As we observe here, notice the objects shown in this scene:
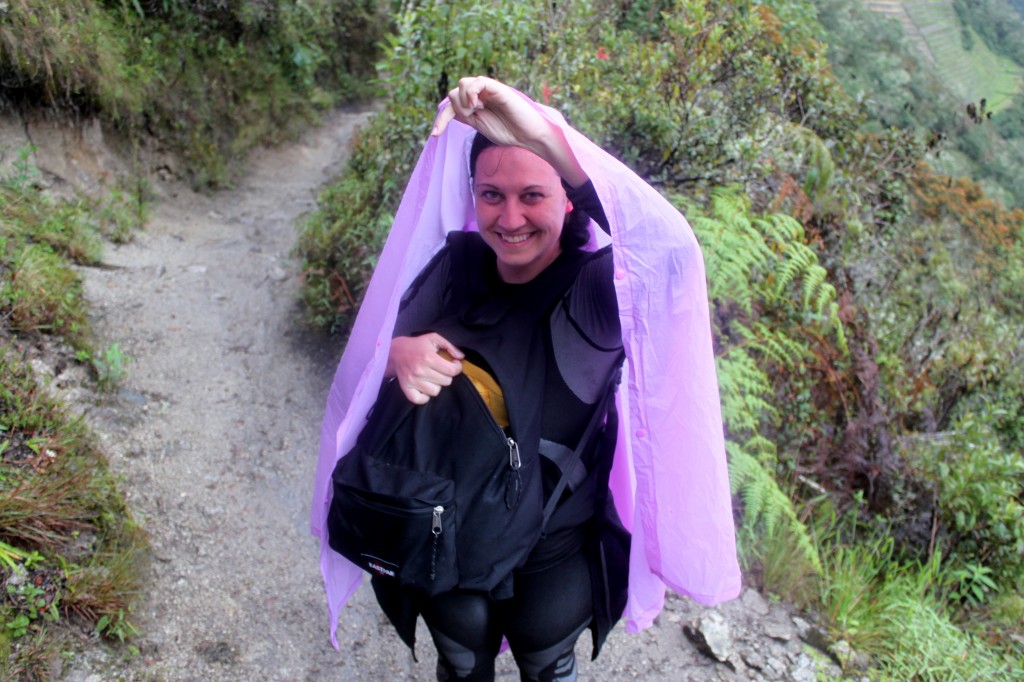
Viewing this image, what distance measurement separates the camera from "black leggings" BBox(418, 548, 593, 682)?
1895 millimetres

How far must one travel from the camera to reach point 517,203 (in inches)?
68.3

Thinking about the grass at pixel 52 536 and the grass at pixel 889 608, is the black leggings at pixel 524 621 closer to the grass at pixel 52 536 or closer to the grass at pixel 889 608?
the grass at pixel 52 536

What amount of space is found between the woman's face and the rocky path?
215 centimetres

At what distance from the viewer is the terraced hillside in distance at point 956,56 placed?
9.52m

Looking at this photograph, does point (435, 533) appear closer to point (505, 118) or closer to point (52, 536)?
point (505, 118)

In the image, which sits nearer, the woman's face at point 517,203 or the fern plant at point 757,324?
the woman's face at point 517,203

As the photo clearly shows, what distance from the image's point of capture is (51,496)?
2.91 metres

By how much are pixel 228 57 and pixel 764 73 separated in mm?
5928

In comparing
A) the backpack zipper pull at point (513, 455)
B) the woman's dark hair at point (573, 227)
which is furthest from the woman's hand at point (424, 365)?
the woman's dark hair at point (573, 227)

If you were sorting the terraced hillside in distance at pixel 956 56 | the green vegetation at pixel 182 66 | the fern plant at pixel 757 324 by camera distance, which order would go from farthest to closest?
the terraced hillside in distance at pixel 956 56 < the green vegetation at pixel 182 66 < the fern plant at pixel 757 324

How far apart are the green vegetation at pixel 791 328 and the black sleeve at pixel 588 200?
7.93 feet

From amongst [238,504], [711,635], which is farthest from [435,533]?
[238,504]

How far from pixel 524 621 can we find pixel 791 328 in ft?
11.3

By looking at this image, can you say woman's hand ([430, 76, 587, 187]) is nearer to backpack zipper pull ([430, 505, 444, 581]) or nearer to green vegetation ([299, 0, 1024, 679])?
backpack zipper pull ([430, 505, 444, 581])
